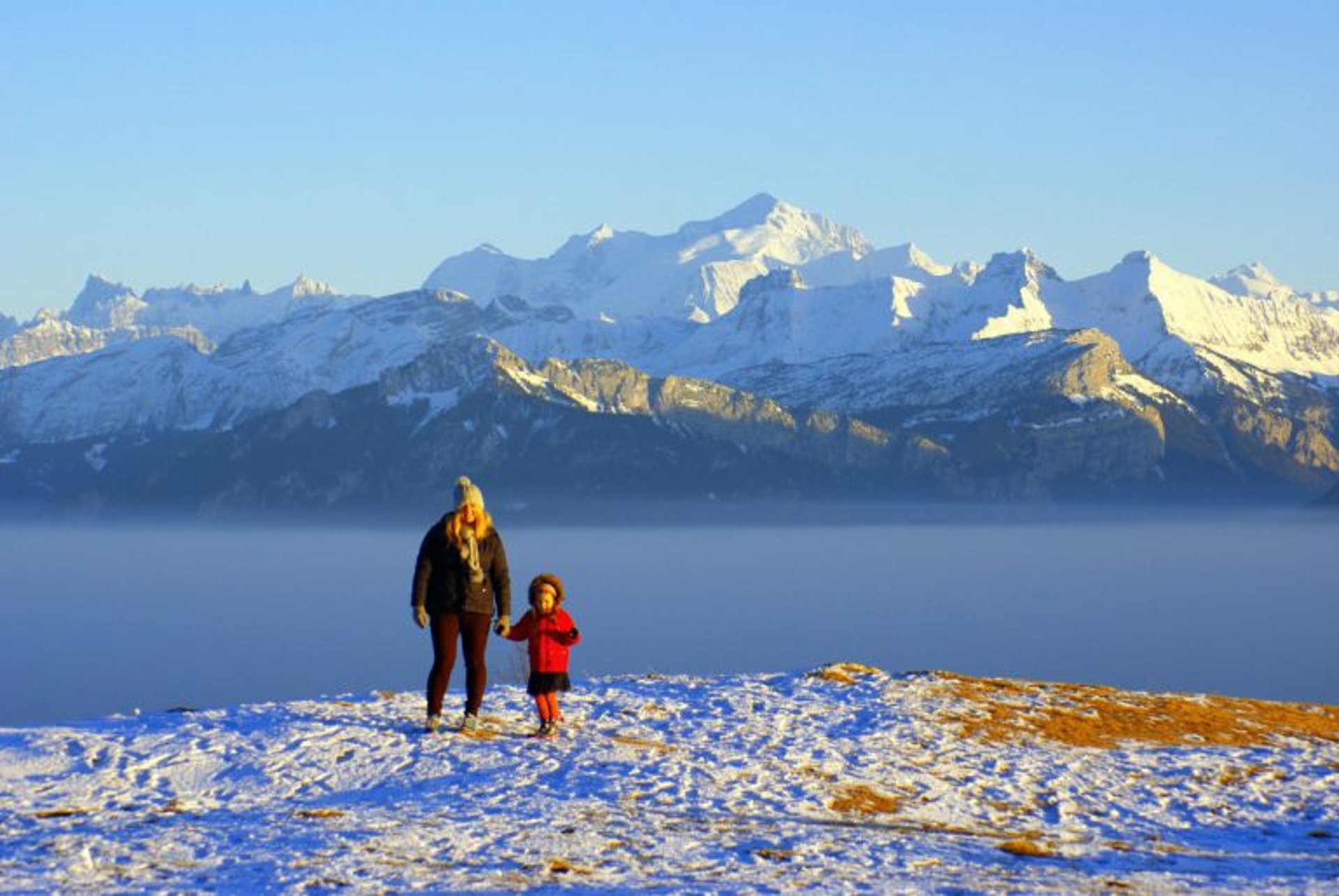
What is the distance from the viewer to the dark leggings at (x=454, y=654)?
2781cm

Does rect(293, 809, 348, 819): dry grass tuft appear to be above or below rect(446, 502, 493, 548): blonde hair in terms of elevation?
below

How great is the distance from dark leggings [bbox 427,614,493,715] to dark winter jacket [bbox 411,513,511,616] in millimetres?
154

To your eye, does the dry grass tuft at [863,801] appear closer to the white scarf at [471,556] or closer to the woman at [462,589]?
the woman at [462,589]

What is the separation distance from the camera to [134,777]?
25.4 m

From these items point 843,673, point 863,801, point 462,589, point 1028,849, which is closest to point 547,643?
point 462,589

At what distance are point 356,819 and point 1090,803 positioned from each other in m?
10.1

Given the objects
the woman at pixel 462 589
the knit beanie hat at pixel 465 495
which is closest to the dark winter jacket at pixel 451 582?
the woman at pixel 462 589

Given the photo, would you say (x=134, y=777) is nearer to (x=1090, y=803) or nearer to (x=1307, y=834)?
(x=1090, y=803)

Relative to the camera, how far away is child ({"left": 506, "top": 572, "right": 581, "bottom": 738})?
28172 millimetres

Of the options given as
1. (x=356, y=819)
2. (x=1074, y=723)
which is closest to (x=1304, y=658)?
(x=1074, y=723)

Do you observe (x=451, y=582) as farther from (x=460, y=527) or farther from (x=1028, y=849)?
(x=1028, y=849)

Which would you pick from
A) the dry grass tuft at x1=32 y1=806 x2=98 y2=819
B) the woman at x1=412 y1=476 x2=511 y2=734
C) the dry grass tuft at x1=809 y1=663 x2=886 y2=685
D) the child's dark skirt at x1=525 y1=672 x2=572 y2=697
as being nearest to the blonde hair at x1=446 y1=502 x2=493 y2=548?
the woman at x1=412 y1=476 x2=511 y2=734

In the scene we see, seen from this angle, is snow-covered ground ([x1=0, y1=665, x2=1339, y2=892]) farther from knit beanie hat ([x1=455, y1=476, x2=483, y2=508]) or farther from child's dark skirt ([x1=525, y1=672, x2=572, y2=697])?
knit beanie hat ([x1=455, y1=476, x2=483, y2=508])

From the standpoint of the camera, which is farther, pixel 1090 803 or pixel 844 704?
pixel 844 704
